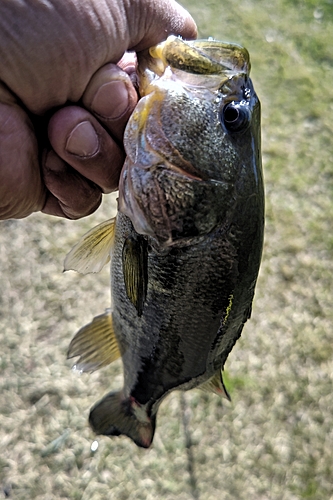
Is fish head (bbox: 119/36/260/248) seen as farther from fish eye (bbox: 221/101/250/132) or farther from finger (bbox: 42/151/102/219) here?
finger (bbox: 42/151/102/219)

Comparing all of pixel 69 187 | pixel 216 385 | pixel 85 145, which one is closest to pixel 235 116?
pixel 85 145

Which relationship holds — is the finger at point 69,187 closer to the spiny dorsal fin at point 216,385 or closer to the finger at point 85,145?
the finger at point 85,145

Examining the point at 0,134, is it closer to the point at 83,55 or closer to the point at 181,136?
the point at 83,55

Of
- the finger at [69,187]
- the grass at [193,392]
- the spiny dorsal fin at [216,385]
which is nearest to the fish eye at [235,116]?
the finger at [69,187]

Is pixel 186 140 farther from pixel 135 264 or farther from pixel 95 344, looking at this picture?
pixel 95 344

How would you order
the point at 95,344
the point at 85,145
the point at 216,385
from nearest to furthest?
the point at 85,145 < the point at 216,385 < the point at 95,344

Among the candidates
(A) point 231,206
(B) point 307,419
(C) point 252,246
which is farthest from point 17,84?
(B) point 307,419

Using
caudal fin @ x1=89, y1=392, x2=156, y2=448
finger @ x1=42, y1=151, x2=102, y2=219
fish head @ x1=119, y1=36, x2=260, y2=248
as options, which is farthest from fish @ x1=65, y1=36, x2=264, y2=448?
caudal fin @ x1=89, y1=392, x2=156, y2=448
